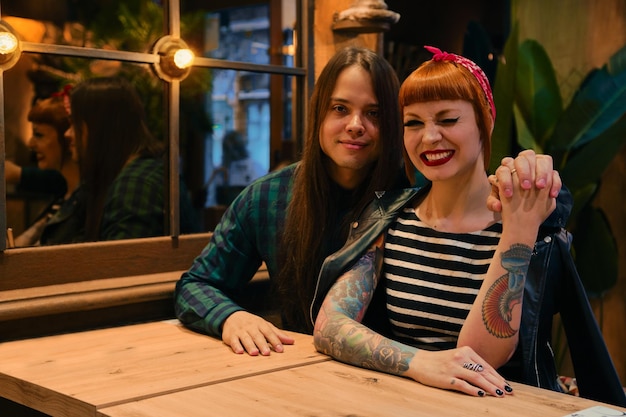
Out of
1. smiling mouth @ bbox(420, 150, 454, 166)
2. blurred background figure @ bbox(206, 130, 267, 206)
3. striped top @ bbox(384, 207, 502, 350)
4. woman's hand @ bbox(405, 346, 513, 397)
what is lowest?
woman's hand @ bbox(405, 346, 513, 397)

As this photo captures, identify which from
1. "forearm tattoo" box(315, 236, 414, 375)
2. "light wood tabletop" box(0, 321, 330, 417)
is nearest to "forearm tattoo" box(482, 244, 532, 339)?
"forearm tattoo" box(315, 236, 414, 375)

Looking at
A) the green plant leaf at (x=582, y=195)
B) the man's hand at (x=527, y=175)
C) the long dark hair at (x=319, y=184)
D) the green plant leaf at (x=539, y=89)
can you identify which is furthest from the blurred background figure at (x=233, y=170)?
the green plant leaf at (x=582, y=195)

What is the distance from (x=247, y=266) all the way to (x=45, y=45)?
909 mm

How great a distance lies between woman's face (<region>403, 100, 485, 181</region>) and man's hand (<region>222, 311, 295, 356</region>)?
1.88 ft

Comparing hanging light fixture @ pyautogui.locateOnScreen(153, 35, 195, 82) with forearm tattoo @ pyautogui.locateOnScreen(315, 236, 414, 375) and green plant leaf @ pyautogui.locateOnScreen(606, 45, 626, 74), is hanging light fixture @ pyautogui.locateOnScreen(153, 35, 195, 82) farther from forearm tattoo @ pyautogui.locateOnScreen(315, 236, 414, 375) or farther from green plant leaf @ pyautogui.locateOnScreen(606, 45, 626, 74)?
green plant leaf @ pyautogui.locateOnScreen(606, 45, 626, 74)

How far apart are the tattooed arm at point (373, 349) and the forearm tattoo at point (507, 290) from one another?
161 mm

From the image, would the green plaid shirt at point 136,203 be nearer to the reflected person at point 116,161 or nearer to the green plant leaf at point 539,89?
the reflected person at point 116,161

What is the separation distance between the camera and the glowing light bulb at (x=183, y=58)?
278cm

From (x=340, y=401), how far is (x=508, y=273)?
0.52 metres

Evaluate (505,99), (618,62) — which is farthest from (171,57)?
(618,62)

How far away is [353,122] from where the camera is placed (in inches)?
93.8

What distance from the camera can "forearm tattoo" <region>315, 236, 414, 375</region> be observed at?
1.88 metres

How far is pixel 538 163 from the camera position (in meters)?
1.93

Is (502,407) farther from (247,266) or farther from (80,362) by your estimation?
(247,266)
